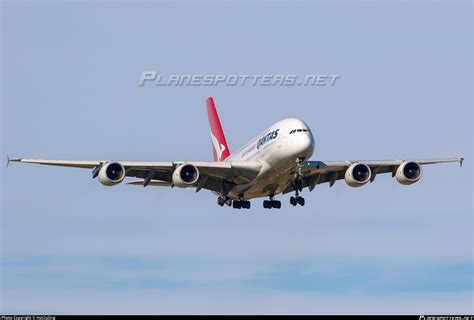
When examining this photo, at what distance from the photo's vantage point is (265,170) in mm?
61688

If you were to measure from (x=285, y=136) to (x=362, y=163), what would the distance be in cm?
674

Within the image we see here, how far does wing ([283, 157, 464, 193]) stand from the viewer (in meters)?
63.8

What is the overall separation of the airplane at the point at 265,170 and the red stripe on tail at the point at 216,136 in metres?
8.36

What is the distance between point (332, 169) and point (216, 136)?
16.7 meters

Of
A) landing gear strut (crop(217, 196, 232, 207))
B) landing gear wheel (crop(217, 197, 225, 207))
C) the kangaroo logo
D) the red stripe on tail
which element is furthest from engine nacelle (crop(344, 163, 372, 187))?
the kangaroo logo

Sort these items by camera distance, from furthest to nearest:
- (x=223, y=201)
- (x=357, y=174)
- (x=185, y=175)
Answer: (x=223, y=201) → (x=357, y=174) → (x=185, y=175)

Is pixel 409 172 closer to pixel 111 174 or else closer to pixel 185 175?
pixel 185 175

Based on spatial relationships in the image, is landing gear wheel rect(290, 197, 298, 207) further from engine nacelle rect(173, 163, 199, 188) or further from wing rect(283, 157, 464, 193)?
engine nacelle rect(173, 163, 199, 188)

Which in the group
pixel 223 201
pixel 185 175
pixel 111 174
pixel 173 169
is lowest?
pixel 111 174

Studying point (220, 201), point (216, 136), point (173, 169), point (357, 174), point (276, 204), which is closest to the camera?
point (173, 169)

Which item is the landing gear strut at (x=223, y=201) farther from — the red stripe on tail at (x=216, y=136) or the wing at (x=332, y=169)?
the red stripe on tail at (x=216, y=136)

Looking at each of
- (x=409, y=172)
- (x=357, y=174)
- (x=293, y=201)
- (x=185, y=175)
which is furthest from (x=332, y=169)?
(x=185, y=175)

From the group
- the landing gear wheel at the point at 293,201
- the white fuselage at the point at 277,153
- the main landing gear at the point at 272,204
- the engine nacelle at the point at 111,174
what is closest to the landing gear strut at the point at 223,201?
the white fuselage at the point at 277,153

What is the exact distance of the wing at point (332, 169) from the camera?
63.8 metres
